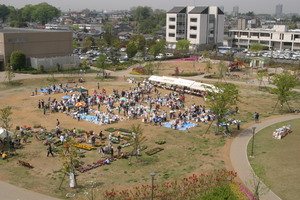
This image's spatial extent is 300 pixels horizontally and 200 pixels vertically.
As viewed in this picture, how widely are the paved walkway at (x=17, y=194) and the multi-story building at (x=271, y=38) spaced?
84.9m

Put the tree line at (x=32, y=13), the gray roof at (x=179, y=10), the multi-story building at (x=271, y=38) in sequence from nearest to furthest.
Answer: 1. the multi-story building at (x=271, y=38)
2. the gray roof at (x=179, y=10)
3. the tree line at (x=32, y=13)

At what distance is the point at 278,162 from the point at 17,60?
45512mm

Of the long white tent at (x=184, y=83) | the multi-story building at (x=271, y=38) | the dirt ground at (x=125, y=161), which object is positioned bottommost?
the dirt ground at (x=125, y=161)

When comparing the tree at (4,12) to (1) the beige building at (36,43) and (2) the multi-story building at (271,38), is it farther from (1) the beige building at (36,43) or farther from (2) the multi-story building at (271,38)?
(1) the beige building at (36,43)

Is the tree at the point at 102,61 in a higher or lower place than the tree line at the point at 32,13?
lower

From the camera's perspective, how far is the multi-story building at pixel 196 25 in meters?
91.0

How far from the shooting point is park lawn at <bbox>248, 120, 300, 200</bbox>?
18516 mm

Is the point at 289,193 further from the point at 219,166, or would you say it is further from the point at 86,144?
the point at 86,144

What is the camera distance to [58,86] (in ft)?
155

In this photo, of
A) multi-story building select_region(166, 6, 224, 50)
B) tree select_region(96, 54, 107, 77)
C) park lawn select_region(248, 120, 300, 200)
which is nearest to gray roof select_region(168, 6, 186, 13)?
multi-story building select_region(166, 6, 224, 50)

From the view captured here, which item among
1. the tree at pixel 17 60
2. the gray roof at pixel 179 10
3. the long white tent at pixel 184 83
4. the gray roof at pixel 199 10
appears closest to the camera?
the long white tent at pixel 184 83

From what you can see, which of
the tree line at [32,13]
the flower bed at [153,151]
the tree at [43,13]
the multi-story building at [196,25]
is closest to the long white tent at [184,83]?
the flower bed at [153,151]

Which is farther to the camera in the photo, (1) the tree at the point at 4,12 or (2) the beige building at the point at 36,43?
(1) the tree at the point at 4,12

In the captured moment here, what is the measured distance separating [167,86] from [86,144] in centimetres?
2346
